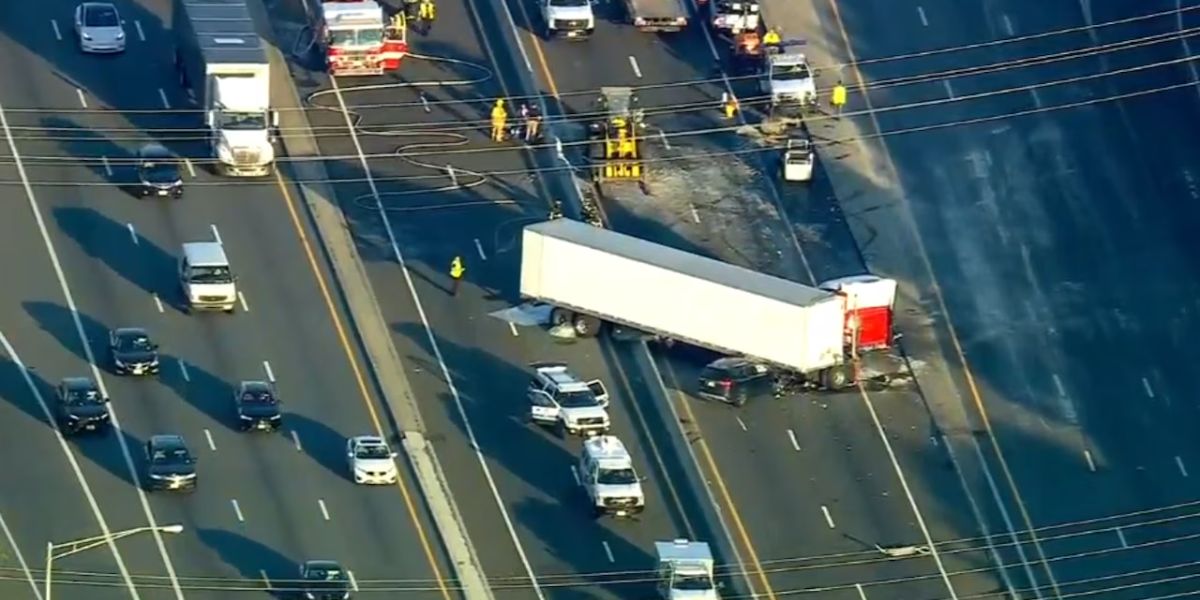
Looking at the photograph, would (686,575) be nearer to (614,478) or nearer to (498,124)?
(614,478)

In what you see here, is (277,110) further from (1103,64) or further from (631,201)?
(1103,64)

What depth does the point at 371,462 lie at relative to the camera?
135625 mm

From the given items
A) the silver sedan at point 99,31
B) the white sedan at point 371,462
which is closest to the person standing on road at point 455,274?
the white sedan at point 371,462

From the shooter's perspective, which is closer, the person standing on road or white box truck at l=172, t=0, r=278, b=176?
the person standing on road

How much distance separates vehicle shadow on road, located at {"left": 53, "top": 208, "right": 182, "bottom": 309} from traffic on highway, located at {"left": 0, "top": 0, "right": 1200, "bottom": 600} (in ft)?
0.56

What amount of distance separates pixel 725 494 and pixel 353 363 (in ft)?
50.8

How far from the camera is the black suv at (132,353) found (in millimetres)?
139750

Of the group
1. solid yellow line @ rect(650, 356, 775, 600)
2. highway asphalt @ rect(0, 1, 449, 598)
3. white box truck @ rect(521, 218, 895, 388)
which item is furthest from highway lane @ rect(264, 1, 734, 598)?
highway asphalt @ rect(0, 1, 449, 598)

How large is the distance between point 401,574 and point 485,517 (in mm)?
4863

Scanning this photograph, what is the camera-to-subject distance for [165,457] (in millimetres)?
134250

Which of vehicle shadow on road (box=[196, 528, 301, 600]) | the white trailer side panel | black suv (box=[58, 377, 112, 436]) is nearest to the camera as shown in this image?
vehicle shadow on road (box=[196, 528, 301, 600])

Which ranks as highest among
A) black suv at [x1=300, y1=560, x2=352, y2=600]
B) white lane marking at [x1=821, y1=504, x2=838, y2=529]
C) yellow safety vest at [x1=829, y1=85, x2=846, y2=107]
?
yellow safety vest at [x1=829, y1=85, x2=846, y2=107]

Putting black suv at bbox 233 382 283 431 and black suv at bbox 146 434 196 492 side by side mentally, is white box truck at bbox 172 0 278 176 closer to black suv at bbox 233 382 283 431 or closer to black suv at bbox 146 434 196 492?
black suv at bbox 233 382 283 431

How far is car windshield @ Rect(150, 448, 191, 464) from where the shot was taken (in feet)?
440
